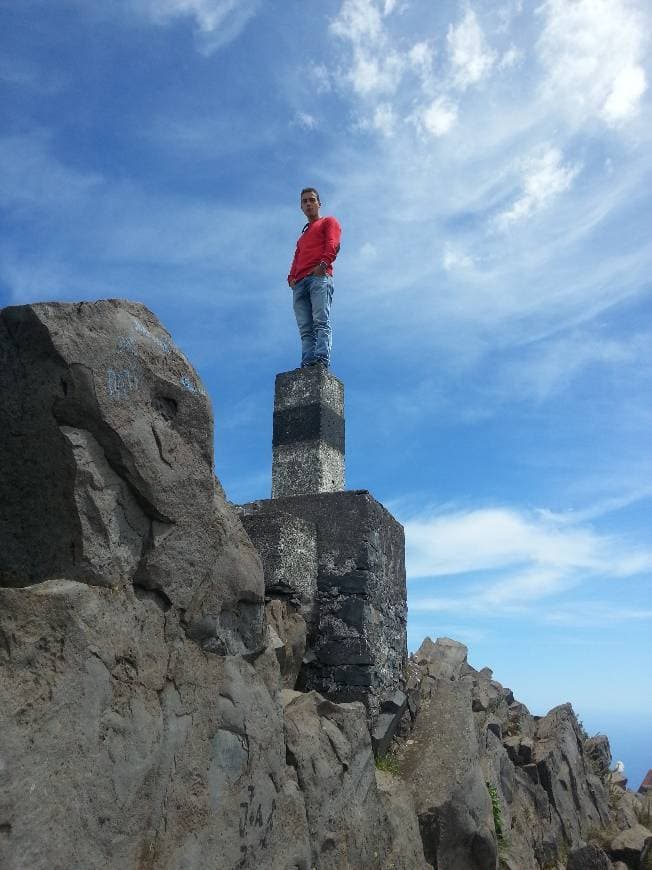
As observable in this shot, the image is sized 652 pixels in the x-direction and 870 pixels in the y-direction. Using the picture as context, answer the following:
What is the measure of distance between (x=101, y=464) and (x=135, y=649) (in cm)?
94

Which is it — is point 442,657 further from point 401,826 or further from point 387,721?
point 401,826

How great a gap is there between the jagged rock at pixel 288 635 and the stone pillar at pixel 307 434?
1.83 m

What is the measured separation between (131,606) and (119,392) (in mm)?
1105

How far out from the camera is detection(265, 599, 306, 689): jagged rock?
614cm

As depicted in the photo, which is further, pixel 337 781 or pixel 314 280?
pixel 314 280

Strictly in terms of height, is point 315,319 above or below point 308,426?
above

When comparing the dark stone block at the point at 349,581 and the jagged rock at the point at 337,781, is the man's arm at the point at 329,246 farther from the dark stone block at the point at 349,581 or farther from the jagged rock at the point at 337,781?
the jagged rock at the point at 337,781

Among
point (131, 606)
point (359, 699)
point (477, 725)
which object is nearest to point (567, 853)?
point (477, 725)

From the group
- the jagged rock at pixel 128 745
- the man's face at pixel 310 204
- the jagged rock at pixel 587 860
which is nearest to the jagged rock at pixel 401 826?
the jagged rock at pixel 128 745

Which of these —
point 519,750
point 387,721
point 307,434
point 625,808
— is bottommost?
point 625,808

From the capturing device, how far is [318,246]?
876 cm

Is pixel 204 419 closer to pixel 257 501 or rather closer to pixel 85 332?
pixel 85 332

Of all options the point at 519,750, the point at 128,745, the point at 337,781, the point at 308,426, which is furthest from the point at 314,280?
the point at 519,750

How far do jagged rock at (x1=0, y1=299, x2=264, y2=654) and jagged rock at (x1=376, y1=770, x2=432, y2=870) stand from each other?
247 centimetres
